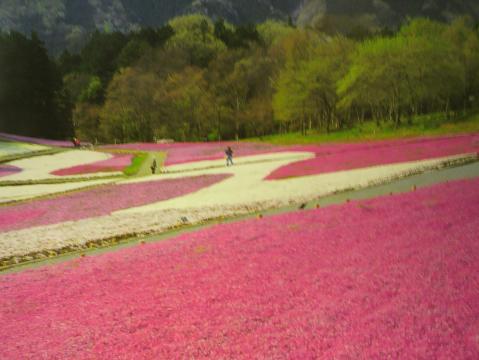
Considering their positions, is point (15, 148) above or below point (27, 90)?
below

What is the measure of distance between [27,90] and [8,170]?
2251 inches

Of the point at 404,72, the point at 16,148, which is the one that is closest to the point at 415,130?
the point at 404,72

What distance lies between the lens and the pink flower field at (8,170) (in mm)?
47781

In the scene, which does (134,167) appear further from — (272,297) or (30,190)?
(272,297)

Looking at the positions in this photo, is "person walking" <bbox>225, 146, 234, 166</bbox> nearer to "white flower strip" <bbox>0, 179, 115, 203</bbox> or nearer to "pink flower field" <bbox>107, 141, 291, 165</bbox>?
"pink flower field" <bbox>107, 141, 291, 165</bbox>

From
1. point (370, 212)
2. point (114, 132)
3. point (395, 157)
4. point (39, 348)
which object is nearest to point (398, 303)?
point (39, 348)

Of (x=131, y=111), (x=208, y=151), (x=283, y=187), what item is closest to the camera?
(x=283, y=187)

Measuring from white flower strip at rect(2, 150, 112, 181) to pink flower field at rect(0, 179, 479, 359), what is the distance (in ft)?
117

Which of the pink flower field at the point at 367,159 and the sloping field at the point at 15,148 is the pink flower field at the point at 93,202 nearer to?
the pink flower field at the point at 367,159

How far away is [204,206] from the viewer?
23.1 m

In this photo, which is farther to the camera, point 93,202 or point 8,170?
point 8,170

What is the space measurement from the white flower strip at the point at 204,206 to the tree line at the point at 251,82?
44640mm

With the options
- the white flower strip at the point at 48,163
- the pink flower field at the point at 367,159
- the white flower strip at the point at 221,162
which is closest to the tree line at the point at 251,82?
the white flower strip at the point at 221,162

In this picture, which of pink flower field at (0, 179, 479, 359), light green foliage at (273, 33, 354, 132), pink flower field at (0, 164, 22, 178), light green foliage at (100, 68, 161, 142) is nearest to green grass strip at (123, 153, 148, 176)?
pink flower field at (0, 164, 22, 178)
